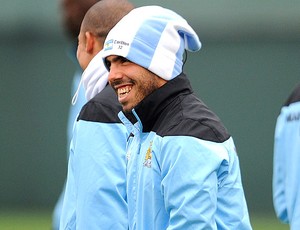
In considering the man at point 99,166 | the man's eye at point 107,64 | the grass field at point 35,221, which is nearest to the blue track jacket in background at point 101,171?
the man at point 99,166

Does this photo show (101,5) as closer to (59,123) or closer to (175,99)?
(175,99)

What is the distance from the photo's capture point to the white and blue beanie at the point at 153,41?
468 centimetres

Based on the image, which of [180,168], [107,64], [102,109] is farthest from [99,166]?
[180,168]

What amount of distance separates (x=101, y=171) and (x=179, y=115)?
0.67m

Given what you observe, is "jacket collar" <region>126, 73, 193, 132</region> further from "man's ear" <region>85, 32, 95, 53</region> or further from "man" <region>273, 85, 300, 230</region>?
"man's ear" <region>85, 32, 95, 53</region>

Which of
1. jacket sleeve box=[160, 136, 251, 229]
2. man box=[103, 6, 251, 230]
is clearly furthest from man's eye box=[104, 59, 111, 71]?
jacket sleeve box=[160, 136, 251, 229]

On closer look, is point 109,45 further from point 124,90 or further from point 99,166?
point 99,166

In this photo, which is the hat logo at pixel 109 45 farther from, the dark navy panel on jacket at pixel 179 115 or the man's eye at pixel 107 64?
the dark navy panel on jacket at pixel 179 115

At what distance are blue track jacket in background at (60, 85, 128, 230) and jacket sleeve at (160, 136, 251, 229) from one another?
654 mm

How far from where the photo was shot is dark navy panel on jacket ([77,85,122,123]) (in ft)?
16.7

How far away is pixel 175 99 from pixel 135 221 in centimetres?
52

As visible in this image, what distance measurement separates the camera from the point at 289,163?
4.47 m

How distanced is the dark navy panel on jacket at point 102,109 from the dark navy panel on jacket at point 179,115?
18.6 inches

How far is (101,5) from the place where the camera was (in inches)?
217
